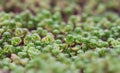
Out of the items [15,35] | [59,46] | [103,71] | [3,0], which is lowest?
[103,71]

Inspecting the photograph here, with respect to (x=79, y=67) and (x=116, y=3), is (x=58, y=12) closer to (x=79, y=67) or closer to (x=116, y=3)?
(x=116, y=3)

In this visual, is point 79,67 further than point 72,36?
No

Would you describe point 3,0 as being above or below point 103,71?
above

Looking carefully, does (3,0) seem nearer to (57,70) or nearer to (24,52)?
(24,52)

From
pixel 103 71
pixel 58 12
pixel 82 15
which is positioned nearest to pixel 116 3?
pixel 82 15

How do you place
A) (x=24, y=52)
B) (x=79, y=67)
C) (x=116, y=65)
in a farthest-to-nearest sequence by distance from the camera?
(x=24, y=52) → (x=79, y=67) → (x=116, y=65)

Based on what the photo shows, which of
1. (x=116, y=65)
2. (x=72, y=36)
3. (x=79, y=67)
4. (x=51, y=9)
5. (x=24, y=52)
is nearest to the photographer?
(x=116, y=65)

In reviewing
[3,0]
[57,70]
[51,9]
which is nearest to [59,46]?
[57,70]
